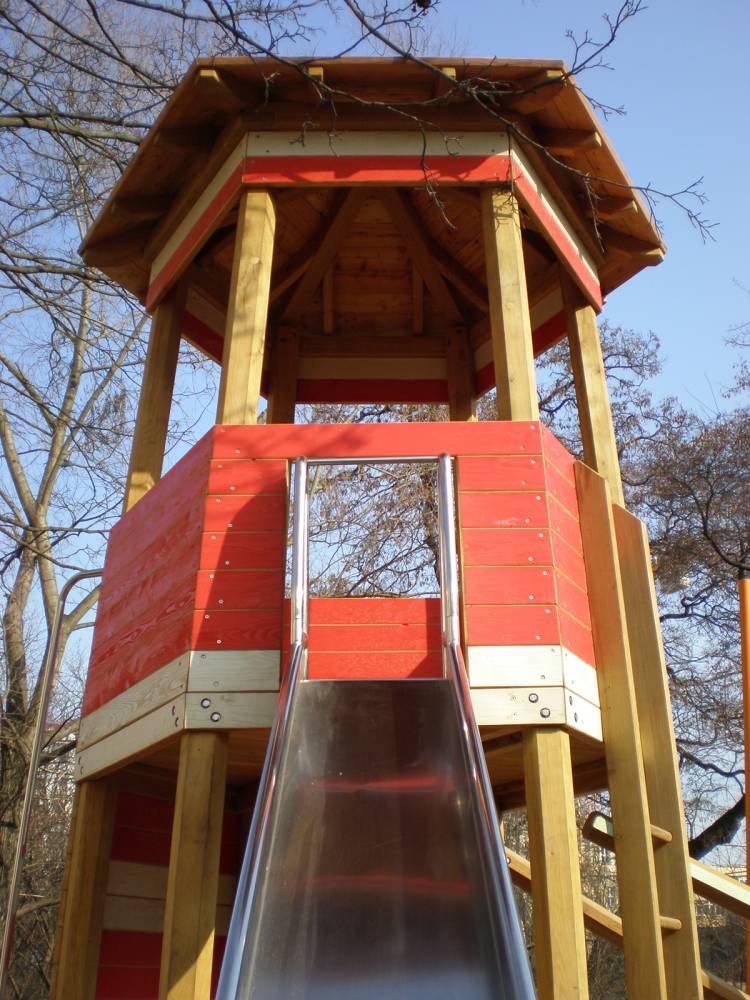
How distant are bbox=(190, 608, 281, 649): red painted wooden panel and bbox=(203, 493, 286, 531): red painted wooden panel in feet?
1.31

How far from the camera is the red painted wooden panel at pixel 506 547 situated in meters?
4.38

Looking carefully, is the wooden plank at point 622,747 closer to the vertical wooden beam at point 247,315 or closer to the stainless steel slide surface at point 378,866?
the stainless steel slide surface at point 378,866

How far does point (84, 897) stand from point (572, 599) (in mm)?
2855

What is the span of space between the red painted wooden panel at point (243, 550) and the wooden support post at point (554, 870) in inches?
53.1

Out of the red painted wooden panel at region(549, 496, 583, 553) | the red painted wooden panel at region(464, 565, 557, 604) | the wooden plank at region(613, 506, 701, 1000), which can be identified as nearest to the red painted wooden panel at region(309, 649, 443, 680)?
the red painted wooden panel at region(464, 565, 557, 604)

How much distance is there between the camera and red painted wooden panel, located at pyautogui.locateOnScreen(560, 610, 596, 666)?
4316mm

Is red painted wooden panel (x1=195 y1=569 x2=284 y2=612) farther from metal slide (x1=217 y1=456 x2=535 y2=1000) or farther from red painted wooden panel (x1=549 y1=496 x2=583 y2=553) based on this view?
red painted wooden panel (x1=549 y1=496 x2=583 y2=553)

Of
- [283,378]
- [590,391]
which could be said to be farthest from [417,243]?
[590,391]

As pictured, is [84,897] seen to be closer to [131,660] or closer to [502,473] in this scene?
[131,660]

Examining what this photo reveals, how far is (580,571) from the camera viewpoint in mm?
4742

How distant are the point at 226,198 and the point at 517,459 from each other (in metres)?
2.27

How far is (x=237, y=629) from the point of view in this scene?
427cm

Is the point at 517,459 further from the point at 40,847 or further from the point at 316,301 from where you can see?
the point at 40,847

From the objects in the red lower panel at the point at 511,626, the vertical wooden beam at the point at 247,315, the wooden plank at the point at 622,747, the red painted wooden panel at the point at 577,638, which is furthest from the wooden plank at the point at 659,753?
the vertical wooden beam at the point at 247,315
